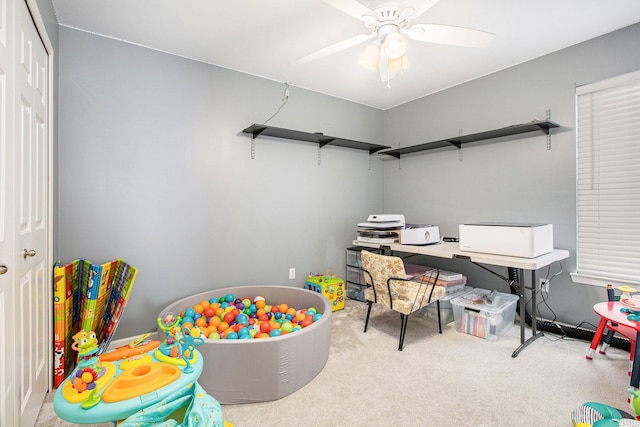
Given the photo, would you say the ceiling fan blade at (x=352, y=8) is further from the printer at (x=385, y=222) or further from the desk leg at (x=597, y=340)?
the desk leg at (x=597, y=340)

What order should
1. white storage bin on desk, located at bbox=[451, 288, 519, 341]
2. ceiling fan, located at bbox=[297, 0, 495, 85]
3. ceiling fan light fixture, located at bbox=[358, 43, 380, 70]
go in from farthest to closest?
1. white storage bin on desk, located at bbox=[451, 288, 519, 341]
2. ceiling fan light fixture, located at bbox=[358, 43, 380, 70]
3. ceiling fan, located at bbox=[297, 0, 495, 85]

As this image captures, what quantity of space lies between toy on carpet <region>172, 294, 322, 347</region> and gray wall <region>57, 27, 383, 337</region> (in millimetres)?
308

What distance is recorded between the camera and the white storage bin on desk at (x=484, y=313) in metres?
2.42

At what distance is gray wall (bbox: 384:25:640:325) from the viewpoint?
95.3 inches

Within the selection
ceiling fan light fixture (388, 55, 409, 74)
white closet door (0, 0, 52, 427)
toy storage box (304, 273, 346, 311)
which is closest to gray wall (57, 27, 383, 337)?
toy storage box (304, 273, 346, 311)

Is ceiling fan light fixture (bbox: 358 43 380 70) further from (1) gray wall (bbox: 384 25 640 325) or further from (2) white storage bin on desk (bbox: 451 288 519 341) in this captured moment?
(2) white storage bin on desk (bbox: 451 288 519 341)

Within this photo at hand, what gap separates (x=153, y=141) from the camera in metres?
2.43

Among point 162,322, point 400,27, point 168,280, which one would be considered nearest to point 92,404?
point 162,322

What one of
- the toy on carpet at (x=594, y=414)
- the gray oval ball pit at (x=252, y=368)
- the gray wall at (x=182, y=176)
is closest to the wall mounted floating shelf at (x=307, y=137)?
the gray wall at (x=182, y=176)

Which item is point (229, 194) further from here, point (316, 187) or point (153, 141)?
point (316, 187)

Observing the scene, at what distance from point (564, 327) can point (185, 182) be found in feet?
11.3

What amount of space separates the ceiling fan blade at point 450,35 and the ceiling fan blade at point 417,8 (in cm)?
9

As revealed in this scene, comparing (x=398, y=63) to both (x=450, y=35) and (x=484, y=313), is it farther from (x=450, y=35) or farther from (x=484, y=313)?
(x=484, y=313)

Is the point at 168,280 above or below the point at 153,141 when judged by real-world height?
below
